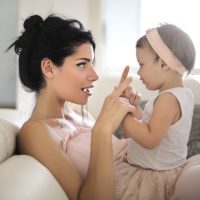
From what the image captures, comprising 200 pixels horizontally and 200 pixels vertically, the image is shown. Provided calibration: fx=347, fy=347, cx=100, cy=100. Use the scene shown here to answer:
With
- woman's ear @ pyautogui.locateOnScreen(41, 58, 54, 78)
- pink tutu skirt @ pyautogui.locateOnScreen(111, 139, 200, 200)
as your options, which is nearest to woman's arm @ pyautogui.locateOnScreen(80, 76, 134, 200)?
pink tutu skirt @ pyautogui.locateOnScreen(111, 139, 200, 200)

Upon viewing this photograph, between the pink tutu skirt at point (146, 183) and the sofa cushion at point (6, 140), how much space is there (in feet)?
1.18

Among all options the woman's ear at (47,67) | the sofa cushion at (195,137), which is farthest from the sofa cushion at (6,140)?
the sofa cushion at (195,137)

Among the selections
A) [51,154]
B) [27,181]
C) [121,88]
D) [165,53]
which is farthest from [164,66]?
[27,181]

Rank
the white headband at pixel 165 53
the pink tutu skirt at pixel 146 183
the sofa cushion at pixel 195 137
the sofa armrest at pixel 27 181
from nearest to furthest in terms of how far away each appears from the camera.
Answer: the sofa armrest at pixel 27 181 < the pink tutu skirt at pixel 146 183 < the white headband at pixel 165 53 < the sofa cushion at pixel 195 137

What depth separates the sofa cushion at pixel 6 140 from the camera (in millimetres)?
1044

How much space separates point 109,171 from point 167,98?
1.07ft

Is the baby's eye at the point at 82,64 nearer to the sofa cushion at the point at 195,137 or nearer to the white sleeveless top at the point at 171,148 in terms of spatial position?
the white sleeveless top at the point at 171,148

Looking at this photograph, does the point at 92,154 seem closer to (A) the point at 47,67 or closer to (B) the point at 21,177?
(B) the point at 21,177

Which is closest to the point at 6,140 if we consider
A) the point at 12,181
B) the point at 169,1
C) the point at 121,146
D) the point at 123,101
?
the point at 12,181

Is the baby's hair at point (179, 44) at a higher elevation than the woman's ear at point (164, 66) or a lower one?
higher

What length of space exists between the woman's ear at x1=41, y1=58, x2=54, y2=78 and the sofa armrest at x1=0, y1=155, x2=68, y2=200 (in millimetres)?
367

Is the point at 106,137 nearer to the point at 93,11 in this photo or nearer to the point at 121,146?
the point at 121,146

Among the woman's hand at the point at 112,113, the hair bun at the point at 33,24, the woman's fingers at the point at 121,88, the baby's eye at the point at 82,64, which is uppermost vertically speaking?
the hair bun at the point at 33,24

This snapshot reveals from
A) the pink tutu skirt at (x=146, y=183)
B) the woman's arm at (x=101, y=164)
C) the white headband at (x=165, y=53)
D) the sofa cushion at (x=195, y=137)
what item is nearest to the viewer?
the woman's arm at (x=101, y=164)
